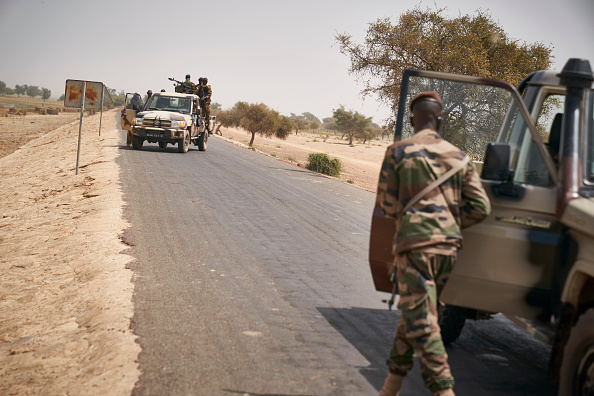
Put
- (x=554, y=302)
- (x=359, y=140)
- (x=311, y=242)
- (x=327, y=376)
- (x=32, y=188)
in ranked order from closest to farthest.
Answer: (x=554, y=302) < (x=327, y=376) < (x=311, y=242) < (x=32, y=188) < (x=359, y=140)

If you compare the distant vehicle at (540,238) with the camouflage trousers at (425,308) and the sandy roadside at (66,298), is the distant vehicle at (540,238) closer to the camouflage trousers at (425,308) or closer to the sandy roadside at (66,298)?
the camouflage trousers at (425,308)

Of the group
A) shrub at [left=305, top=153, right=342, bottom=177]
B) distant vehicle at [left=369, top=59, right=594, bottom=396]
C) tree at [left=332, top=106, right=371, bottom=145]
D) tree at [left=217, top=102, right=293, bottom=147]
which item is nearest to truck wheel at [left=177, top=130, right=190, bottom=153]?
shrub at [left=305, top=153, right=342, bottom=177]

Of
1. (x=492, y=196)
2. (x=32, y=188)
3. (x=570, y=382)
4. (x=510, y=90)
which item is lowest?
(x=32, y=188)

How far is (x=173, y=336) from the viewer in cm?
511

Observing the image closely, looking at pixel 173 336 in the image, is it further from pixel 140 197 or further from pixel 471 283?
pixel 140 197

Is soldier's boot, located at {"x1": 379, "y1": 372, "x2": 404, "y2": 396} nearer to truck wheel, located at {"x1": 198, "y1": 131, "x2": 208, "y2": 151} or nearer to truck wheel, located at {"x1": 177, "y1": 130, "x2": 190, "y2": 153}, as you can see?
truck wheel, located at {"x1": 177, "y1": 130, "x2": 190, "y2": 153}

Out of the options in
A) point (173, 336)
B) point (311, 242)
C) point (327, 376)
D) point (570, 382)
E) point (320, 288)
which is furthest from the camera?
point (311, 242)

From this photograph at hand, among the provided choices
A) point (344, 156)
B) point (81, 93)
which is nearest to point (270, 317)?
point (81, 93)

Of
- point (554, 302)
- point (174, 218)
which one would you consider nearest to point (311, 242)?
point (174, 218)

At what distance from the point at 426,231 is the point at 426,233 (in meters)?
0.01

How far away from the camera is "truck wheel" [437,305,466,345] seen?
500 cm

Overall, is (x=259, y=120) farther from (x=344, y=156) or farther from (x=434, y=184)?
(x=434, y=184)

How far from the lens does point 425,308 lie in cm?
334

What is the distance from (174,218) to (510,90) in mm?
7594
